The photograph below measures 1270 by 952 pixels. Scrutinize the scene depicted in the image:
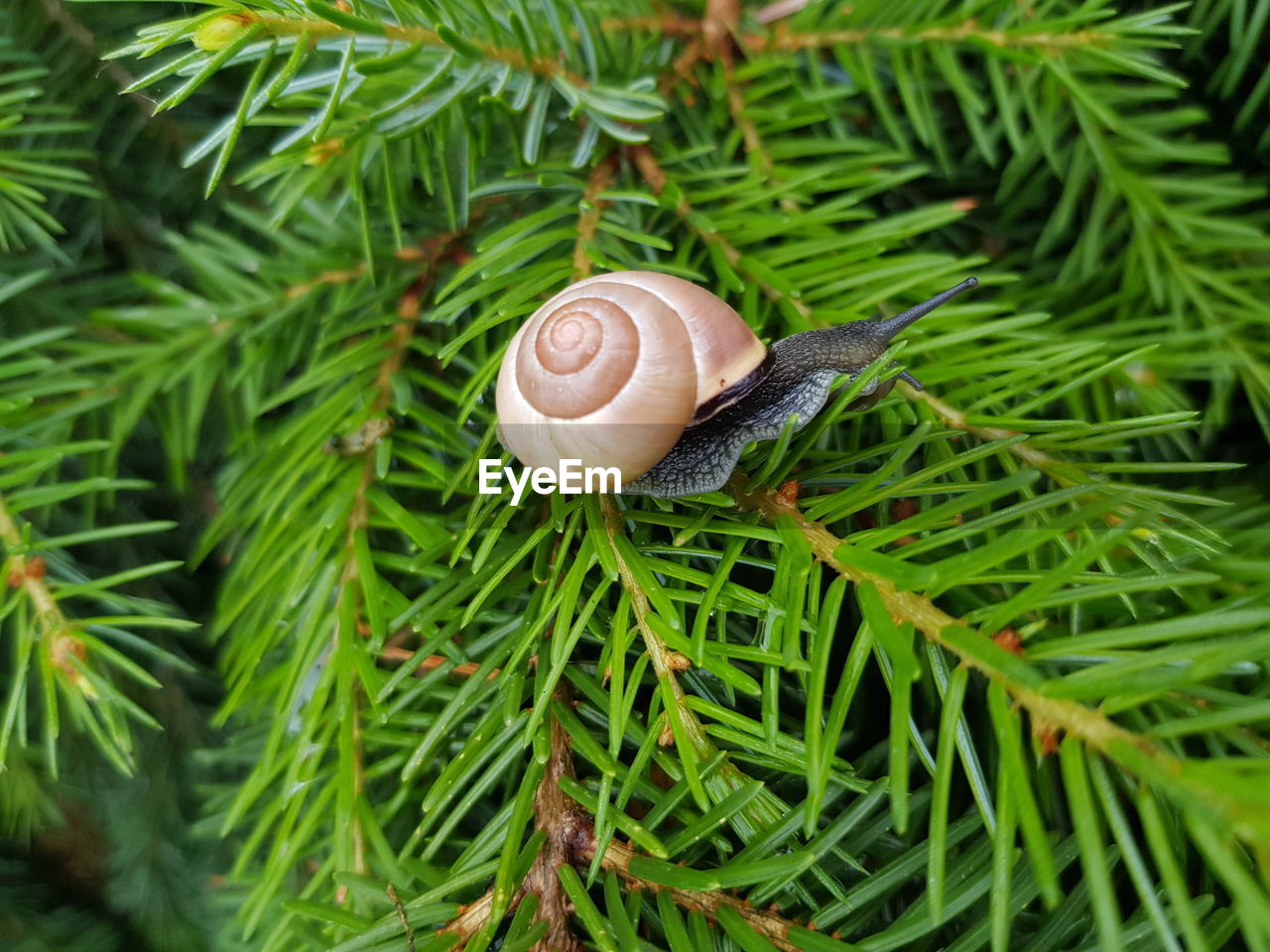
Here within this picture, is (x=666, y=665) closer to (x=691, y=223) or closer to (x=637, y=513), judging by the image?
(x=637, y=513)

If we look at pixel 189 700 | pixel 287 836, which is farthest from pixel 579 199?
pixel 189 700

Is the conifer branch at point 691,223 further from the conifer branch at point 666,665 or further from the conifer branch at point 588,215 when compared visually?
the conifer branch at point 666,665

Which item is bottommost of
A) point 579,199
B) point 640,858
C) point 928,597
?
point 640,858

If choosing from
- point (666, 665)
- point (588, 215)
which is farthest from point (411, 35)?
point (666, 665)

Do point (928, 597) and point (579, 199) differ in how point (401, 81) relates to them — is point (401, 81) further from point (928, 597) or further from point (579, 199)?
point (928, 597)

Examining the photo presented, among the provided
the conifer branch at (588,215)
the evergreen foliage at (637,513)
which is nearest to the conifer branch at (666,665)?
the evergreen foliage at (637,513)

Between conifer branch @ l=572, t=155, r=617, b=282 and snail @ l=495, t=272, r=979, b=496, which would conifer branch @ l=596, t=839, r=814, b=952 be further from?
conifer branch @ l=572, t=155, r=617, b=282
